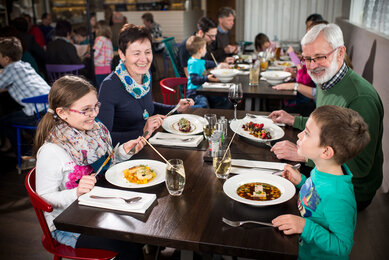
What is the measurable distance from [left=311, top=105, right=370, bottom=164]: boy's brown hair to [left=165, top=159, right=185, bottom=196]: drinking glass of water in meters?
0.53

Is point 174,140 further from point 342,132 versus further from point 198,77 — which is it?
point 198,77

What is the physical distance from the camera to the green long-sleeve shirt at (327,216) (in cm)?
120

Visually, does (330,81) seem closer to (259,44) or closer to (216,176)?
(216,176)

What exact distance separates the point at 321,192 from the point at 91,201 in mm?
835

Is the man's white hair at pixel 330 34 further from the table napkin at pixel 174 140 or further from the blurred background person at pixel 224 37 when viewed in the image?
the blurred background person at pixel 224 37

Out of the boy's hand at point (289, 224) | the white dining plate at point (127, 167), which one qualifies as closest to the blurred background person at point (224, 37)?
the white dining plate at point (127, 167)

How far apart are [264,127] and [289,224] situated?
3.18ft

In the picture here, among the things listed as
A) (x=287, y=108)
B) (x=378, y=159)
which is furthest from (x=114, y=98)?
(x=287, y=108)

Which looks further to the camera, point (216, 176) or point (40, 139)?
point (40, 139)

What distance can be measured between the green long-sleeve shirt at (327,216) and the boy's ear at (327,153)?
0.22ft

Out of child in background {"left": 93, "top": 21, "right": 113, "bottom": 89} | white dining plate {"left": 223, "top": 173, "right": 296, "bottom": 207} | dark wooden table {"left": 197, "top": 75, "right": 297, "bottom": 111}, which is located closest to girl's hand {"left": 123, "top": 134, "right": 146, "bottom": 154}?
white dining plate {"left": 223, "top": 173, "right": 296, "bottom": 207}

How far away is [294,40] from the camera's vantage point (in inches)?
276

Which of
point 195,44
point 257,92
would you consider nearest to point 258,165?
point 257,92

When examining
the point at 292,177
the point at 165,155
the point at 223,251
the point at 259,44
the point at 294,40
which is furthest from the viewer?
the point at 294,40
